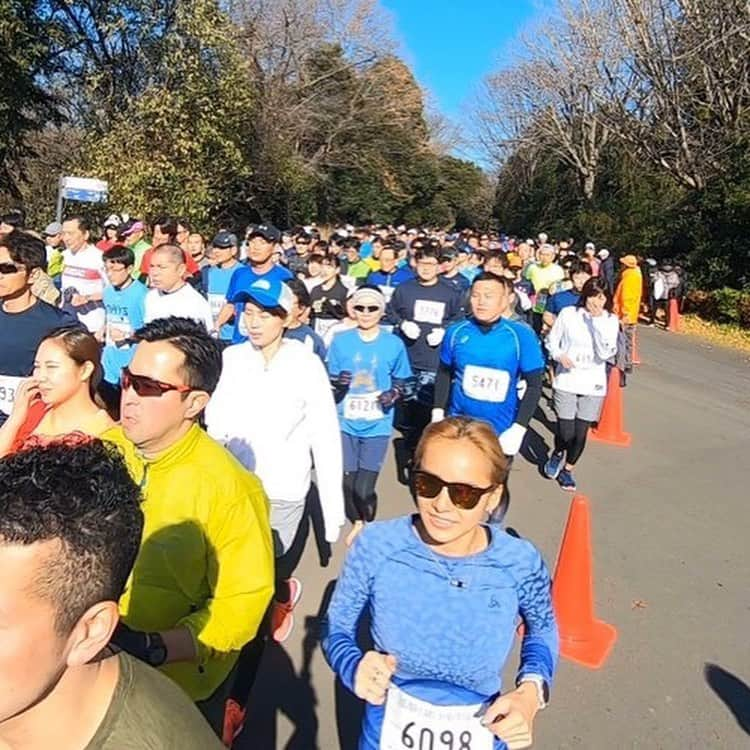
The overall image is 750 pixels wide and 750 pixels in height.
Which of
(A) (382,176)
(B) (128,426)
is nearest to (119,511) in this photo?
(B) (128,426)

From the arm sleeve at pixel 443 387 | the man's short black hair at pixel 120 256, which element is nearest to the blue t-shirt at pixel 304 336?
the arm sleeve at pixel 443 387

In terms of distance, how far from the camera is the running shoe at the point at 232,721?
309cm

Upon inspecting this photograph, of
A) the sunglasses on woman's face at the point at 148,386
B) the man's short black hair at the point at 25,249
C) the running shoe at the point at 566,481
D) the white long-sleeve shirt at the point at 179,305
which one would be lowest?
the running shoe at the point at 566,481

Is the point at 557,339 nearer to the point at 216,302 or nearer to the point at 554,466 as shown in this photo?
the point at 554,466

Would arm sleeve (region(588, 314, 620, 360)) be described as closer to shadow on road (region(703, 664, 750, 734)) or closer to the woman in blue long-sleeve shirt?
shadow on road (region(703, 664, 750, 734))

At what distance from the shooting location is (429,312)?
721 centimetres

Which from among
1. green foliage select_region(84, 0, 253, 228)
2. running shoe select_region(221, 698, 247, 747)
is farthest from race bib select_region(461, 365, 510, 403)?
green foliage select_region(84, 0, 253, 228)

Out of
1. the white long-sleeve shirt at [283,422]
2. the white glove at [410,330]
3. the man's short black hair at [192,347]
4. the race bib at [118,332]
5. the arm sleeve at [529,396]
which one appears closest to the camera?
the man's short black hair at [192,347]

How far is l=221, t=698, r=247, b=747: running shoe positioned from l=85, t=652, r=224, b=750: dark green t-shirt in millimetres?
1958

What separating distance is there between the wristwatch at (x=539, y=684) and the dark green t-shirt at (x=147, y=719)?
1.00 m

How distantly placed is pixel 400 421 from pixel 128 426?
583 cm

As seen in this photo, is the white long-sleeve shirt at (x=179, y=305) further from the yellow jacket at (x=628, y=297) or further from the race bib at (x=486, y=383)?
the yellow jacket at (x=628, y=297)

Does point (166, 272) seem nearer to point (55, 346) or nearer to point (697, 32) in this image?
point (55, 346)

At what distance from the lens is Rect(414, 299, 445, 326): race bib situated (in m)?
7.18
